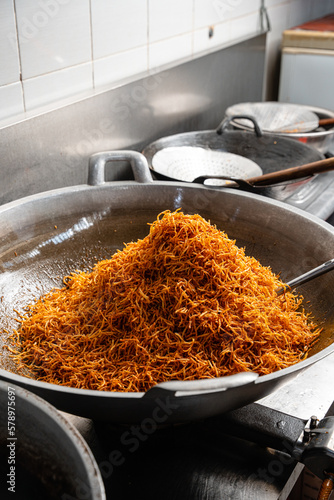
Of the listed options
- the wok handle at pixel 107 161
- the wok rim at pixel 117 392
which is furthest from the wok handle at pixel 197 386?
the wok handle at pixel 107 161

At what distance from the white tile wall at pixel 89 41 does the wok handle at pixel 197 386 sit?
34.5 inches

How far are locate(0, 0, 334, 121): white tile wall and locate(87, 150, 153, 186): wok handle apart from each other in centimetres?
25

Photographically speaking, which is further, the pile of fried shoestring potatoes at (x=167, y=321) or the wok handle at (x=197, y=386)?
the pile of fried shoestring potatoes at (x=167, y=321)

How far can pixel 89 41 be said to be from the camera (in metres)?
1.44

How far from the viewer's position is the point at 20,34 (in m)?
1.20

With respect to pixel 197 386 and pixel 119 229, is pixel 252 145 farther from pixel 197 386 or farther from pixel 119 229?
pixel 197 386

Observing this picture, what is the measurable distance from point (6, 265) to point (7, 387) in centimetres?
52

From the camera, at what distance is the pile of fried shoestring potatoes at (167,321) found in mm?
822

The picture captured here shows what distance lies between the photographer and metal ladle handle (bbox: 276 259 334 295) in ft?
3.02

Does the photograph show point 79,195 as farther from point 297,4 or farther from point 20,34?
point 297,4

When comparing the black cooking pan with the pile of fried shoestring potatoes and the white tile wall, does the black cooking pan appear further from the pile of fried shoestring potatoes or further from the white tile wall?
the pile of fried shoestring potatoes

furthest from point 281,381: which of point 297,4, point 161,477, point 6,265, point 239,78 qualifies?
point 297,4

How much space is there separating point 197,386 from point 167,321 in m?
0.29

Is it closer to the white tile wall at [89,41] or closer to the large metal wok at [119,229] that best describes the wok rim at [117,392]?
the large metal wok at [119,229]
